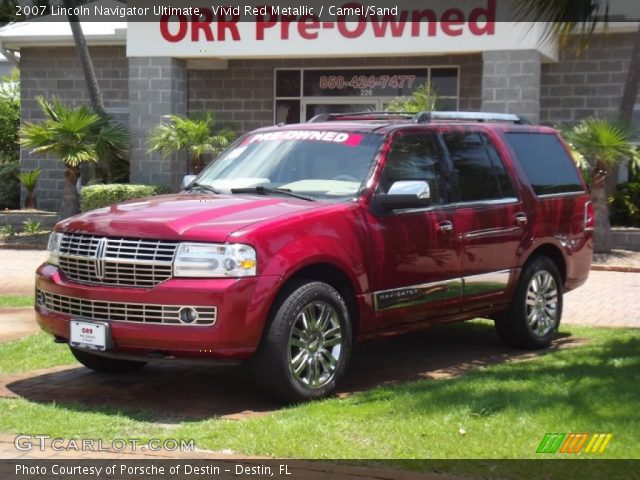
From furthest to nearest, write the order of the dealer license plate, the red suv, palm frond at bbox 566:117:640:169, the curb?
1. palm frond at bbox 566:117:640:169
2. the curb
3. the dealer license plate
4. the red suv

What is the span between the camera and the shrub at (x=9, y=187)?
894 inches

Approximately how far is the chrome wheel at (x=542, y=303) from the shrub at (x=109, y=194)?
9845 mm

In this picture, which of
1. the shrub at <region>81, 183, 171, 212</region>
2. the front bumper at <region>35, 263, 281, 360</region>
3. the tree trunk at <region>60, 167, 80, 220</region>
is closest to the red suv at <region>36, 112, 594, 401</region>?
the front bumper at <region>35, 263, 281, 360</region>

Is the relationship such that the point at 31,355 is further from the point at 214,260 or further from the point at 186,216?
the point at 214,260

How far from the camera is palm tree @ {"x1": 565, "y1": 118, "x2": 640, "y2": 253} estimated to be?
1531 centimetres

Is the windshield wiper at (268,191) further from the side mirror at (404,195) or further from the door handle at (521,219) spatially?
the door handle at (521,219)

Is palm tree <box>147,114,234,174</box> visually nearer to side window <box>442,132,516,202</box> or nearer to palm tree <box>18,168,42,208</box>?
palm tree <box>18,168,42,208</box>

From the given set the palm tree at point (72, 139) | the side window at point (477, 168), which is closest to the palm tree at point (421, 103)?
the palm tree at point (72, 139)

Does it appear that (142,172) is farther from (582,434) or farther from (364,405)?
(582,434)

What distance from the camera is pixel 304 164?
7.47m

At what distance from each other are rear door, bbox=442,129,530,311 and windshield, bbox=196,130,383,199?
0.96 meters

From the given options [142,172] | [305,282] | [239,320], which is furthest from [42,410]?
[142,172]

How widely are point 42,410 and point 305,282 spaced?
1.92m

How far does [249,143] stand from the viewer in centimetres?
802
